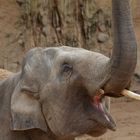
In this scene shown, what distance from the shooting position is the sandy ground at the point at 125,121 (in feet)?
Answer: 25.9

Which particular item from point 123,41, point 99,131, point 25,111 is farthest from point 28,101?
point 123,41

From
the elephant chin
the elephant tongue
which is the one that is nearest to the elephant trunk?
the elephant tongue

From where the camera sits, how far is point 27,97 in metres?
3.65

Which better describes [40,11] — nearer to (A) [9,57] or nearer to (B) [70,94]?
(A) [9,57]

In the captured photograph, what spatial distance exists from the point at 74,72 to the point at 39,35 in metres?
6.18

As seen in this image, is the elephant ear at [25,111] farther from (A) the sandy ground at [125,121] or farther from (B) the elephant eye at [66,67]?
(A) the sandy ground at [125,121]

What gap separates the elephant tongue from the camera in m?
3.32

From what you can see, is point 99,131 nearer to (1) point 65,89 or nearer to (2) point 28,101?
(1) point 65,89

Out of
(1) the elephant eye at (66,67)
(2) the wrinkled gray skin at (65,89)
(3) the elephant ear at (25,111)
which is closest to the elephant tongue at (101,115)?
(2) the wrinkled gray skin at (65,89)

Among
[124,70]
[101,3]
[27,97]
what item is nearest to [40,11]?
[101,3]

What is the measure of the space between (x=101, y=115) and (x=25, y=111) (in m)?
0.50

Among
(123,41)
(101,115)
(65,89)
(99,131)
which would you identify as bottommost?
(99,131)

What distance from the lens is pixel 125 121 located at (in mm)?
8695

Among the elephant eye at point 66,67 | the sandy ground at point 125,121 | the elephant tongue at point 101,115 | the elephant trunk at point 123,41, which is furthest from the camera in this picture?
the sandy ground at point 125,121
